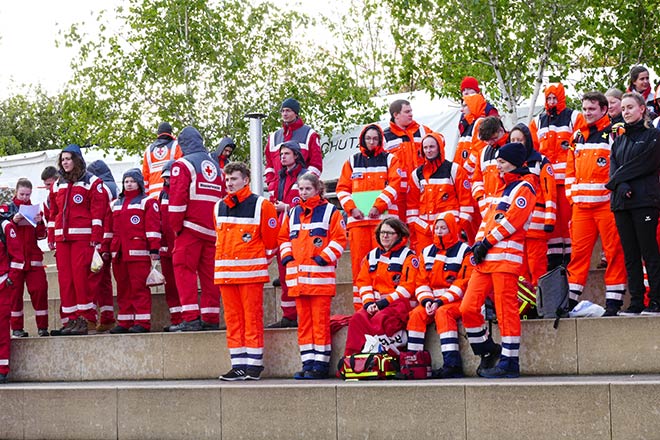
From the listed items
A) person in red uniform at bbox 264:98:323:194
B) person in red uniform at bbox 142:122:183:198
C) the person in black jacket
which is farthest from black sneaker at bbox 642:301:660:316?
person in red uniform at bbox 142:122:183:198

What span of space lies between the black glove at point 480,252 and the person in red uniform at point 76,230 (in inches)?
183

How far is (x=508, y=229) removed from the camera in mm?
9258

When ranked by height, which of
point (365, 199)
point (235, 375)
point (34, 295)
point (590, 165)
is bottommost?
point (235, 375)

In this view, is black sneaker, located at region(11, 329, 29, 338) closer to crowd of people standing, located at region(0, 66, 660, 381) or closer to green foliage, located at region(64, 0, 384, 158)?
crowd of people standing, located at region(0, 66, 660, 381)

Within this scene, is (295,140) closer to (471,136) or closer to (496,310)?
(471,136)

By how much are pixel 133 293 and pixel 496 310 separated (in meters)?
4.72

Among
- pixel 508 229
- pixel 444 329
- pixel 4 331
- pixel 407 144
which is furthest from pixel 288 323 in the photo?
pixel 4 331

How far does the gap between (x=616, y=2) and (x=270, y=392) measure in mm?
9309

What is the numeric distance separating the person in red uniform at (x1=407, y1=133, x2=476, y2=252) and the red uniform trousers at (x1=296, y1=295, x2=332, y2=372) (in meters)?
1.61

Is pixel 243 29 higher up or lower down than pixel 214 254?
higher up

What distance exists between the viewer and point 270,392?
967cm

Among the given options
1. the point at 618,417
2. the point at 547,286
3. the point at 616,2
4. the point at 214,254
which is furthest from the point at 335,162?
the point at 618,417

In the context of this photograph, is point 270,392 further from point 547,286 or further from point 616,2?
point 616,2

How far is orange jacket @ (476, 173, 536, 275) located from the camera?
9266 millimetres
